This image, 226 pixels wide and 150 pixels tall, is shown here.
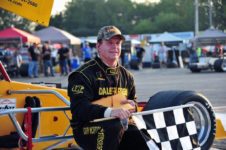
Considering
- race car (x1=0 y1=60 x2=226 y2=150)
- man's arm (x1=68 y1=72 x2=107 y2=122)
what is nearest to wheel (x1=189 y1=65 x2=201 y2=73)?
race car (x1=0 y1=60 x2=226 y2=150)

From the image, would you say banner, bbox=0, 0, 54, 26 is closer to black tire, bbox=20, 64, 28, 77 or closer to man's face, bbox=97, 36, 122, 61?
man's face, bbox=97, 36, 122, 61

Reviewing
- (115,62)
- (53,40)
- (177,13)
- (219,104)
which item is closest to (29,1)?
(115,62)

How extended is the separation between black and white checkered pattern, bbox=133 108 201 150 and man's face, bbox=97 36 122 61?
0.51 metres

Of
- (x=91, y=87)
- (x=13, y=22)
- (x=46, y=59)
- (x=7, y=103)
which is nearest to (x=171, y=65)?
(x=46, y=59)

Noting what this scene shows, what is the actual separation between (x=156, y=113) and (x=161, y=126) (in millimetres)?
119

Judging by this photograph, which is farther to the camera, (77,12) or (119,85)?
(77,12)

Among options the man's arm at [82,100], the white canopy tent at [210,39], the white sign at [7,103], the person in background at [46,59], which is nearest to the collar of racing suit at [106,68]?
the man's arm at [82,100]

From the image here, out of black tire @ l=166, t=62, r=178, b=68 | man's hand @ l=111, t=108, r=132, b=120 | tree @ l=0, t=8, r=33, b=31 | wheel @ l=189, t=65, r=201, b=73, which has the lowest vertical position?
black tire @ l=166, t=62, r=178, b=68

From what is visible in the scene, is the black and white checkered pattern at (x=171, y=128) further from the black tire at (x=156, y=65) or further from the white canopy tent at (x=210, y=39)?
the black tire at (x=156, y=65)

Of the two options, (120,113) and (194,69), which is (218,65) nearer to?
(194,69)

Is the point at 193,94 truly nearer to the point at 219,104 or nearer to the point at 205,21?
the point at 219,104

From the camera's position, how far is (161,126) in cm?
387

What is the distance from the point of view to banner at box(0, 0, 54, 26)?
14.6 feet

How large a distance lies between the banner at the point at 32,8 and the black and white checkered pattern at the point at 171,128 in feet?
4.59
